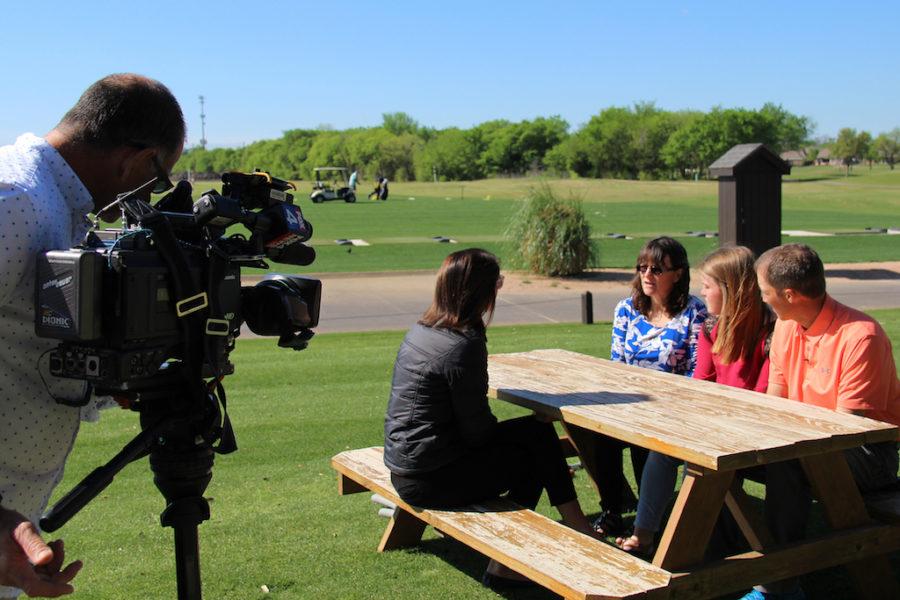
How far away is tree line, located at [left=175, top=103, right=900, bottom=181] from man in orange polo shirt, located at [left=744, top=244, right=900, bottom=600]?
104m

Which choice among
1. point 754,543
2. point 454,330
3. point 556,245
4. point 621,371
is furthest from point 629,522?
point 556,245

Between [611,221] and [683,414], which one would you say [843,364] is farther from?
[611,221]

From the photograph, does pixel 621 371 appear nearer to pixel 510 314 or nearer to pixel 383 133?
pixel 510 314

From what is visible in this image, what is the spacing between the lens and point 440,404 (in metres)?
4.21

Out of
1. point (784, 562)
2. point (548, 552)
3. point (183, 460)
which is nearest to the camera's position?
point (183, 460)

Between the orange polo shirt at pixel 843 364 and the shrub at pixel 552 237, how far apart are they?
14159 millimetres

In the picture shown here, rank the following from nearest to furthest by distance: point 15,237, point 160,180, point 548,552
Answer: point 15,237
point 160,180
point 548,552

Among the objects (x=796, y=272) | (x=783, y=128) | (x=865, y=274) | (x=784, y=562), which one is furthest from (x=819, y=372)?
(x=783, y=128)

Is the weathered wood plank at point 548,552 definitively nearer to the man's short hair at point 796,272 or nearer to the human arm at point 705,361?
the man's short hair at point 796,272

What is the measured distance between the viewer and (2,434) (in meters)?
2.16

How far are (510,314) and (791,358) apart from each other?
975cm

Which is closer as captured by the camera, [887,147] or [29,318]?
[29,318]

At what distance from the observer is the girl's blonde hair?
5047 millimetres

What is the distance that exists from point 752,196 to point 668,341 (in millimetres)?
12451
